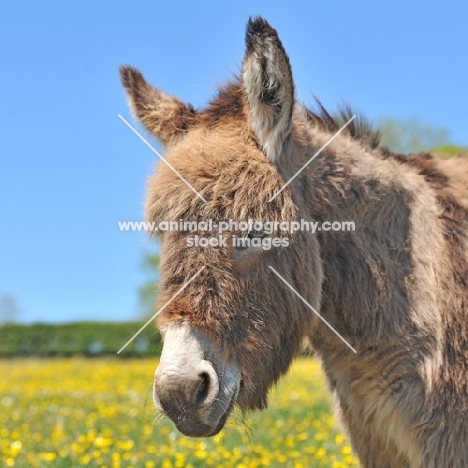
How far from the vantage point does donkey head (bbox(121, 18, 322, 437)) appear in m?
2.48

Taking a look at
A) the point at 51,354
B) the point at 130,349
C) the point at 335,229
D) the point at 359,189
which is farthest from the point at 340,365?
the point at 51,354

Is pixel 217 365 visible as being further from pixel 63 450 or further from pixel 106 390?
Result: pixel 106 390

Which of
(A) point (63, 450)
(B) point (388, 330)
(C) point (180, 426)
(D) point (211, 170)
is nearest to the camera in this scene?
(C) point (180, 426)

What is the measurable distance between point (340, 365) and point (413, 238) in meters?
0.75

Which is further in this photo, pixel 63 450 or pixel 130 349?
pixel 130 349

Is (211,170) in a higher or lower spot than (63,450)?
higher

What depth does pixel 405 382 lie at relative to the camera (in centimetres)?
293

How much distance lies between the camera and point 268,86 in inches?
110

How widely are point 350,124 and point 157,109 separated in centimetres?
110

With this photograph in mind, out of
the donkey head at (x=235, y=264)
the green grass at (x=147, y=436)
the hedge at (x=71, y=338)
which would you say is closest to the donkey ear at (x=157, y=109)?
the donkey head at (x=235, y=264)

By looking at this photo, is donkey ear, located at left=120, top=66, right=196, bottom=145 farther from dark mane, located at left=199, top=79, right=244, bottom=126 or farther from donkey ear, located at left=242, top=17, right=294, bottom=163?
donkey ear, located at left=242, top=17, right=294, bottom=163

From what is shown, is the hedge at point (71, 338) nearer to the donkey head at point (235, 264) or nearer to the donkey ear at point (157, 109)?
the donkey ear at point (157, 109)

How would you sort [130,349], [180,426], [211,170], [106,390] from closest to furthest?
1. [180,426]
2. [211,170]
3. [106,390]
4. [130,349]

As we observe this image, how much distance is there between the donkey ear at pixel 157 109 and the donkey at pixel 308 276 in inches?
0.5
